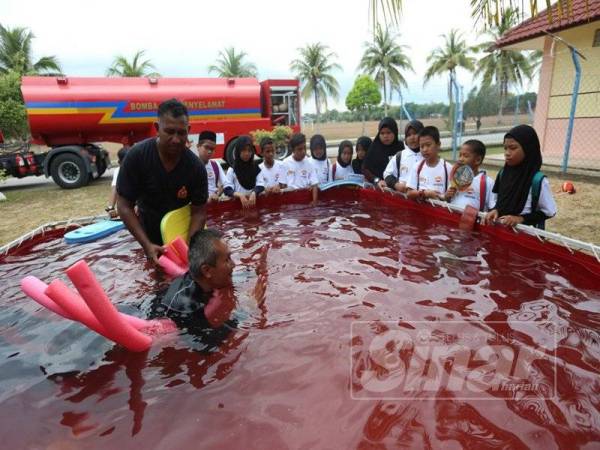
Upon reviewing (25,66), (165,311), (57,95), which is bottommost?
(165,311)

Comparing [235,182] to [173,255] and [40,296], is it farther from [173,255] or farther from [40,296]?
[40,296]

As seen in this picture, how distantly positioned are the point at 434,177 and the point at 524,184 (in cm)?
142

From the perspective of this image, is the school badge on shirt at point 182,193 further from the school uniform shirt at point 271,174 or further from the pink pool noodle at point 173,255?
the school uniform shirt at point 271,174

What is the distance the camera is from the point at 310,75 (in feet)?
132

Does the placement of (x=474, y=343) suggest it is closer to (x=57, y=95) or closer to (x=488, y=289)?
(x=488, y=289)

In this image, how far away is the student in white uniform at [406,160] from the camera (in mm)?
5396

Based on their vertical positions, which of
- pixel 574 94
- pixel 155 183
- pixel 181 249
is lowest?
pixel 181 249

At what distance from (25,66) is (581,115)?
29529mm

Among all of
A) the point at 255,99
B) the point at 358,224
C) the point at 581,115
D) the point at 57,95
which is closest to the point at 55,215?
the point at 57,95

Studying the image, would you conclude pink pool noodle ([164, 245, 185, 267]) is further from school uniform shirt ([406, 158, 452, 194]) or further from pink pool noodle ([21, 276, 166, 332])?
school uniform shirt ([406, 158, 452, 194])

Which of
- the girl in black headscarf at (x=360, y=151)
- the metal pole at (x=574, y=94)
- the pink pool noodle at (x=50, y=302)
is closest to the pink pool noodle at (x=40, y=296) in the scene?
the pink pool noodle at (x=50, y=302)

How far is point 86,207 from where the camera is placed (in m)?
8.54

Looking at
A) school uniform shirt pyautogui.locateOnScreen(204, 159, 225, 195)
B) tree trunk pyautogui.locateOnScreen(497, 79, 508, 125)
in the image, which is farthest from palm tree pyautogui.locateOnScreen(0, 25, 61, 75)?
tree trunk pyautogui.locateOnScreen(497, 79, 508, 125)

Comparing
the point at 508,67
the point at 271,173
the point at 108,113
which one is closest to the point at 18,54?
the point at 108,113
